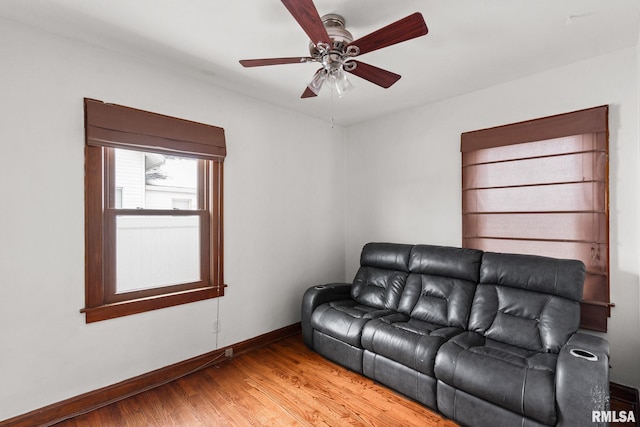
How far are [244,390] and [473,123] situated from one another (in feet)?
10.8

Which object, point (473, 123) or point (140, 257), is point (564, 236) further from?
point (140, 257)

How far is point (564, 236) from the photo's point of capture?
262 centimetres

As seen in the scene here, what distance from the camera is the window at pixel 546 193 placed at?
2.46 metres

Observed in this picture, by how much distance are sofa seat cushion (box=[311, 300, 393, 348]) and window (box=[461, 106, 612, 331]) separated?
1270mm

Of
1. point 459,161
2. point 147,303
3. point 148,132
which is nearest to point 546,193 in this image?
point 459,161

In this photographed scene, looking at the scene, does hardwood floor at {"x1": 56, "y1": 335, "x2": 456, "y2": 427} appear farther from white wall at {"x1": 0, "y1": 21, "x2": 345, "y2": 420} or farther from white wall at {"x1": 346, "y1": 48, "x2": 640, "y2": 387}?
white wall at {"x1": 346, "y1": 48, "x2": 640, "y2": 387}

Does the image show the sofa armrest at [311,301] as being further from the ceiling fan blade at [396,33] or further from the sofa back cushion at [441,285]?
the ceiling fan blade at [396,33]

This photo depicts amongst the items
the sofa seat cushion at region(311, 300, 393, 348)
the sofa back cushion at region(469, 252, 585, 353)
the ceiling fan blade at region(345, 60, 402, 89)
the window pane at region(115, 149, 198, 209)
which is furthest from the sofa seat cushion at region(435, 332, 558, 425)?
the window pane at region(115, 149, 198, 209)

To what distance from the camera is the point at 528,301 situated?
93.5 inches

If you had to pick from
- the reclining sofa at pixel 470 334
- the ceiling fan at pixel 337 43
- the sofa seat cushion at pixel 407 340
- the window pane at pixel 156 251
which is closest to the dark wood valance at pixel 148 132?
the window pane at pixel 156 251

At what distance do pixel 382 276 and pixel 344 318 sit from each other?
727 millimetres

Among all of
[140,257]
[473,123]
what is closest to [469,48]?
[473,123]

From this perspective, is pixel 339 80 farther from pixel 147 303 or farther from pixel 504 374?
pixel 147 303

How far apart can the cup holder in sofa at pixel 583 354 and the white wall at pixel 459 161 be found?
973 millimetres
